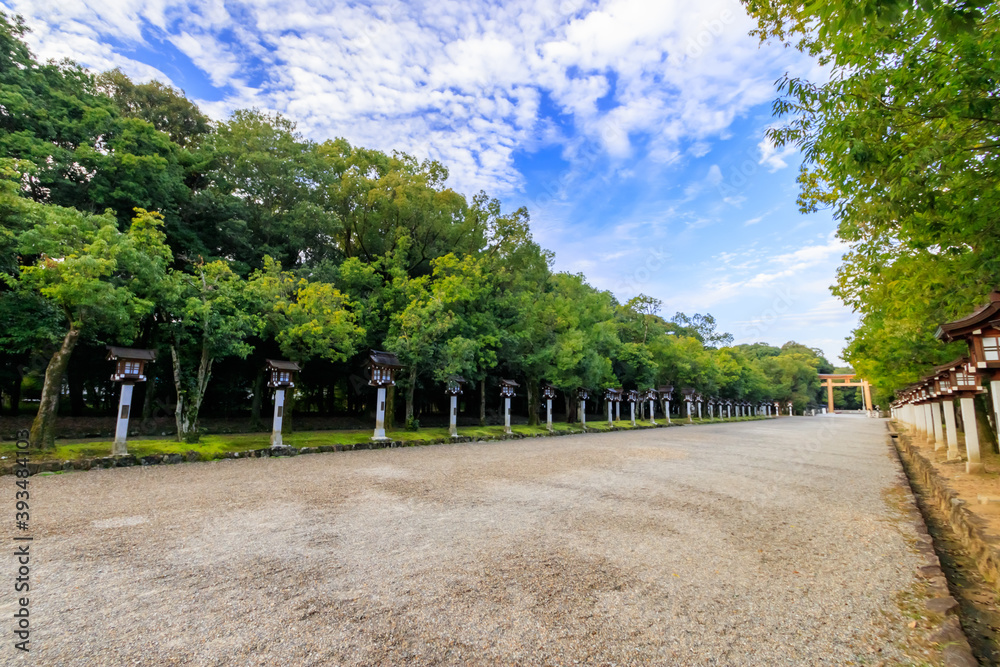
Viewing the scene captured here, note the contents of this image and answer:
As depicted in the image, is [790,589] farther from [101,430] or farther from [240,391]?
[240,391]

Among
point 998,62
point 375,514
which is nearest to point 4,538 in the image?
point 375,514

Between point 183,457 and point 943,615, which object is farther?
point 183,457

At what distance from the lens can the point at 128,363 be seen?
1012 centimetres

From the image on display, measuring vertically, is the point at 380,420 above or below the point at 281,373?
below

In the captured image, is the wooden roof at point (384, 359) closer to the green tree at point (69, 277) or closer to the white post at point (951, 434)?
the green tree at point (69, 277)

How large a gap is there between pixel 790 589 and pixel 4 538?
756 cm

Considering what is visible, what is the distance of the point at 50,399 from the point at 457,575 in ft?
34.8

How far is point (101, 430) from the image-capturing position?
14.8m

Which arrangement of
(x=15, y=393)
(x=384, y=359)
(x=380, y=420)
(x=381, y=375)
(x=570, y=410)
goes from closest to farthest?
(x=380, y=420), (x=381, y=375), (x=384, y=359), (x=15, y=393), (x=570, y=410)

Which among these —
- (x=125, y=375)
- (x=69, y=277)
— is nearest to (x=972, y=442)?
(x=125, y=375)

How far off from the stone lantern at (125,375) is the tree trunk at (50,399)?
83cm

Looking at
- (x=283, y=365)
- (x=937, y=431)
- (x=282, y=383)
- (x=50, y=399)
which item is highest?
(x=283, y=365)

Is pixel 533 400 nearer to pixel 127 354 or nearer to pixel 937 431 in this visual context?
pixel 937 431

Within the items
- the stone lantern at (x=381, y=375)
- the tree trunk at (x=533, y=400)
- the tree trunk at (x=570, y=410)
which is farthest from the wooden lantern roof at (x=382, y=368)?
the tree trunk at (x=570, y=410)
